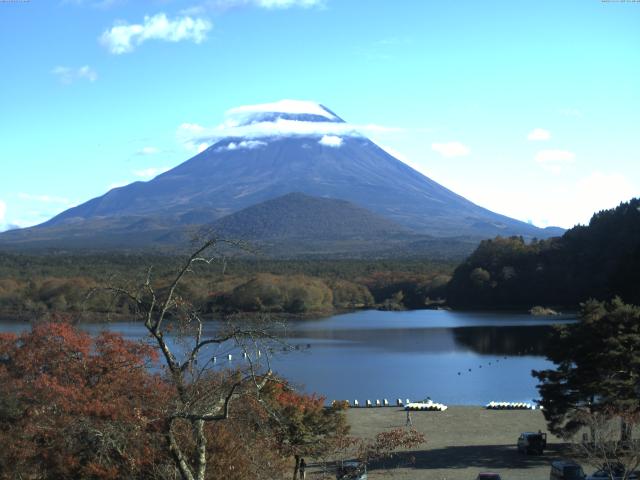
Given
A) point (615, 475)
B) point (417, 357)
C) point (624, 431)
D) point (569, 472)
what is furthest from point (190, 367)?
point (417, 357)

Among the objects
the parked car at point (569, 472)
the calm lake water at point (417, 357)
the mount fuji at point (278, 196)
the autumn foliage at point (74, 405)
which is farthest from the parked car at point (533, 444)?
the mount fuji at point (278, 196)

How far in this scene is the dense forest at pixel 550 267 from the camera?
53.1m

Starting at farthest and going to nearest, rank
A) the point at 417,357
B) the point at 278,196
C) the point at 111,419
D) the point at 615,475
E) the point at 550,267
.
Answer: the point at 278,196, the point at 550,267, the point at 417,357, the point at 615,475, the point at 111,419

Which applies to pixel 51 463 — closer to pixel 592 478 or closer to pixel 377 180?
pixel 592 478

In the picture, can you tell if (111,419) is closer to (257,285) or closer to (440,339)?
(440,339)

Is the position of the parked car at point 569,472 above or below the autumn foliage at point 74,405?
below

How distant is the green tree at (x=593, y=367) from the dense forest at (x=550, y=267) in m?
37.3

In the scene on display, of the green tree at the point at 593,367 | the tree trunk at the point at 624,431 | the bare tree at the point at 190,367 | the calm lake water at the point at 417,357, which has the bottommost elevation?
the calm lake water at the point at 417,357

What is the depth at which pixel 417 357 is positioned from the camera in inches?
1331

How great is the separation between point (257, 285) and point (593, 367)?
42.8 meters

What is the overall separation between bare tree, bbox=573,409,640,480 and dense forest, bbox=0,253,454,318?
3218 centimetres

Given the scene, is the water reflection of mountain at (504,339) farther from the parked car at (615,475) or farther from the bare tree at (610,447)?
the parked car at (615,475)

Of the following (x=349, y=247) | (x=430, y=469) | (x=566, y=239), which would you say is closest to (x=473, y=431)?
(x=430, y=469)

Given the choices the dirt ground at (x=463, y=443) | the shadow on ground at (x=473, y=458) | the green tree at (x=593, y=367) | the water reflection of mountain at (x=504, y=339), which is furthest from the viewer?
the water reflection of mountain at (x=504, y=339)
